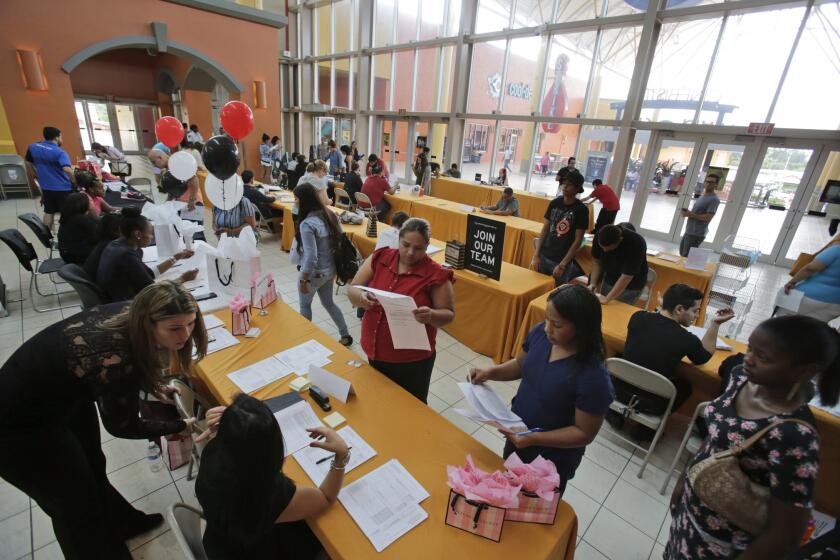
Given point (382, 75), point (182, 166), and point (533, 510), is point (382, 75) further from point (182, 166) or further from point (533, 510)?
point (533, 510)

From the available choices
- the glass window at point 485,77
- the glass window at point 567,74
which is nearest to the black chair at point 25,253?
the glass window at point 567,74

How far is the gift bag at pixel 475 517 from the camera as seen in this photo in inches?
51.0

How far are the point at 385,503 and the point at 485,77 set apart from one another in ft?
41.9

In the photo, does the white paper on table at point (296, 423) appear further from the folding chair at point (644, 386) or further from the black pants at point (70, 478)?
the folding chair at point (644, 386)

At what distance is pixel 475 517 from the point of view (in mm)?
1312

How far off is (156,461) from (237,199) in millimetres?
2447

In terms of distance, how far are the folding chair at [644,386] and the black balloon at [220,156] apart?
11.7 ft

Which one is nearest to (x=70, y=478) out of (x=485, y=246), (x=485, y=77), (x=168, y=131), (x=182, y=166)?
(x=485, y=246)

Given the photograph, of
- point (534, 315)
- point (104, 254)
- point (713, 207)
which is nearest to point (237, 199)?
point (104, 254)

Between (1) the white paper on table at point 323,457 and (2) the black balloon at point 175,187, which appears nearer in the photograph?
(1) the white paper on table at point 323,457

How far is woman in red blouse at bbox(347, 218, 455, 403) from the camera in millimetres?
2078

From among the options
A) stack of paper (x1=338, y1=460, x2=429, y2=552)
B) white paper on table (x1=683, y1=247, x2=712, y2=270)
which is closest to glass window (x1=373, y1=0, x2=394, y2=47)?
white paper on table (x1=683, y1=247, x2=712, y2=270)

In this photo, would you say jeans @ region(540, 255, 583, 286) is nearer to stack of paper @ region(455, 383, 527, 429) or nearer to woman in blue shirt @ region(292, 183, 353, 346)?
woman in blue shirt @ region(292, 183, 353, 346)

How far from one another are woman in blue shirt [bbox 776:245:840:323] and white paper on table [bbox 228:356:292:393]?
4377mm
